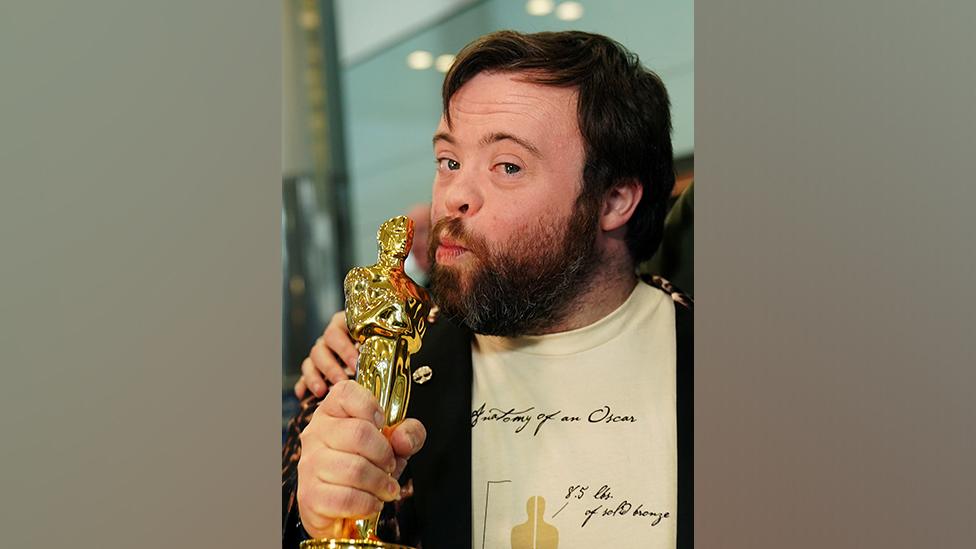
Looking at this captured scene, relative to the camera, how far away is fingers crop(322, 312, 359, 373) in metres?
1.44

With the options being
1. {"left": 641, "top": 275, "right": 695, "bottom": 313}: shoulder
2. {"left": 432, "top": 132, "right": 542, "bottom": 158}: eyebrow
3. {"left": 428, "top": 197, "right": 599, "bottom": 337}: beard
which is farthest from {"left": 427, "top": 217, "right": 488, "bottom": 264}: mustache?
{"left": 641, "top": 275, "right": 695, "bottom": 313}: shoulder

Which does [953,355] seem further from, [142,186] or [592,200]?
[142,186]

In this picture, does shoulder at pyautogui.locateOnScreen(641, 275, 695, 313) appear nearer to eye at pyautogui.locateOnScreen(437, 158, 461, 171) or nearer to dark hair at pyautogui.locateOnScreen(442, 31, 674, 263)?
dark hair at pyautogui.locateOnScreen(442, 31, 674, 263)

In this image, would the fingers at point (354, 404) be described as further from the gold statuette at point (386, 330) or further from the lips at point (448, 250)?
the lips at point (448, 250)

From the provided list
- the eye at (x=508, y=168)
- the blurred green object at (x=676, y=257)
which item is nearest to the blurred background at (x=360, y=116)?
the blurred green object at (x=676, y=257)

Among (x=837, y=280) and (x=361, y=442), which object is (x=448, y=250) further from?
(x=837, y=280)

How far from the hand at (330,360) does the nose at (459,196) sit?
0.19 m

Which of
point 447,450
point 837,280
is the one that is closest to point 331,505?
point 447,450

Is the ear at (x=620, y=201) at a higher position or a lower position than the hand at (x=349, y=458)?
higher

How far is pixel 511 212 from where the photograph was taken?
1.37m

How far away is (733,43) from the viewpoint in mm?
1439

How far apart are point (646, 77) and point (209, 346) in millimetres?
648

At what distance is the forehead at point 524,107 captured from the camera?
4.47 feet

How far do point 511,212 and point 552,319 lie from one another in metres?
0.14
